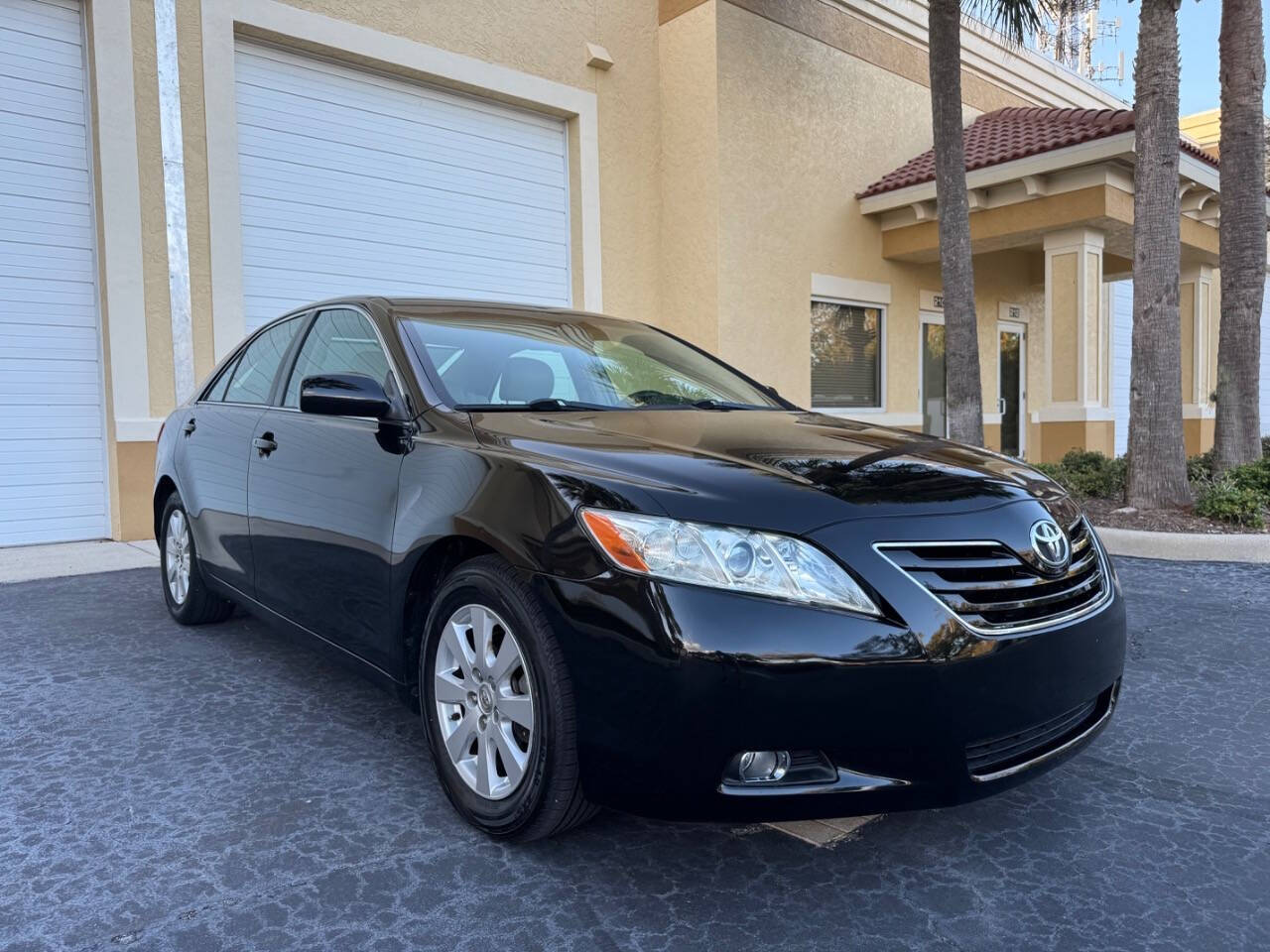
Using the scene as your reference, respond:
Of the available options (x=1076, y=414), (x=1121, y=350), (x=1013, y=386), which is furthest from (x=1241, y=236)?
(x=1121, y=350)

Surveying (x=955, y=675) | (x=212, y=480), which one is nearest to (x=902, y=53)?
(x=212, y=480)

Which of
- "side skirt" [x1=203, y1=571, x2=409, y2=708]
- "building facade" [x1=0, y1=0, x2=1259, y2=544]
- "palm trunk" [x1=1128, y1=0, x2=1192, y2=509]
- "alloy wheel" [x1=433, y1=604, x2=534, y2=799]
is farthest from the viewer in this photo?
"palm trunk" [x1=1128, y1=0, x2=1192, y2=509]

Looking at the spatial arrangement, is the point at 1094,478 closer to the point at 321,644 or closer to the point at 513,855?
the point at 321,644

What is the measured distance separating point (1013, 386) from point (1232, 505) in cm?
840

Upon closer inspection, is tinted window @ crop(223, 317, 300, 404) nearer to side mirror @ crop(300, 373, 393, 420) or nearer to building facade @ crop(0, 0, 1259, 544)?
side mirror @ crop(300, 373, 393, 420)

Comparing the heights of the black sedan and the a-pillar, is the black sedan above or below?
below

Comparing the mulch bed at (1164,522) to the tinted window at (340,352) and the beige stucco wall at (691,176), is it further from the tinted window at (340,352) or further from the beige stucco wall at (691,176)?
the tinted window at (340,352)

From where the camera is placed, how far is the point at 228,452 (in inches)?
150

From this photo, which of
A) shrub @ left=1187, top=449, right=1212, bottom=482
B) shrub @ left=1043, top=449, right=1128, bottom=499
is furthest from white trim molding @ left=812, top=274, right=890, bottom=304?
shrub @ left=1187, top=449, right=1212, bottom=482

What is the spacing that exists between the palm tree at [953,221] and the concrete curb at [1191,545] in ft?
6.53

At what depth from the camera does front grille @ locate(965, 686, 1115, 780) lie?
81.2 inches

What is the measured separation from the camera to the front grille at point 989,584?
2.05m

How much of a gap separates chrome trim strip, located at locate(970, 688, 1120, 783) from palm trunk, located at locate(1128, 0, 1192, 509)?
5.56 metres

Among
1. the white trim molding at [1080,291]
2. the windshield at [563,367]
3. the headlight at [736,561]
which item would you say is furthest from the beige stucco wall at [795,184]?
the headlight at [736,561]
